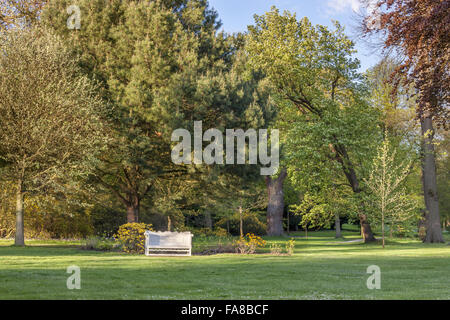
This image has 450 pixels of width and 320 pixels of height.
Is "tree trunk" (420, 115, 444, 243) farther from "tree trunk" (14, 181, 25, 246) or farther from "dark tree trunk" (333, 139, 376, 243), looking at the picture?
"tree trunk" (14, 181, 25, 246)

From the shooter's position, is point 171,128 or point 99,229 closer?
point 171,128

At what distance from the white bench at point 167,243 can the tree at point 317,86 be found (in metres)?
10.2

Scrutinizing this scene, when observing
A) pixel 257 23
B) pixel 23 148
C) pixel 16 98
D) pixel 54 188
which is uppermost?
pixel 257 23

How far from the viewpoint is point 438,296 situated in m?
7.87

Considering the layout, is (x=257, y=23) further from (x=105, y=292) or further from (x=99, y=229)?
(x=105, y=292)

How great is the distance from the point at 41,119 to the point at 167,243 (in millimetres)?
6942

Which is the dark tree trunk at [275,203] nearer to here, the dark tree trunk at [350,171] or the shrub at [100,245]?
the dark tree trunk at [350,171]

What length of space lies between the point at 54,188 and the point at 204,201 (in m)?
7.55

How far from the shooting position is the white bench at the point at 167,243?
17031mm

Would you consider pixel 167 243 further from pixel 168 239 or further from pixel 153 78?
pixel 153 78

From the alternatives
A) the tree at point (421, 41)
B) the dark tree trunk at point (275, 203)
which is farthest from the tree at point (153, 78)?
the dark tree trunk at point (275, 203)

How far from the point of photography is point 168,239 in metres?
17.4
